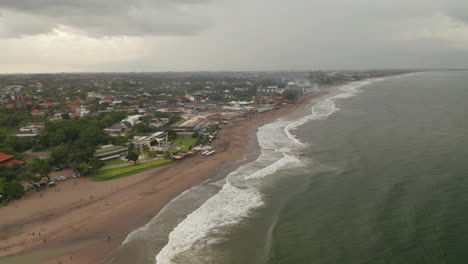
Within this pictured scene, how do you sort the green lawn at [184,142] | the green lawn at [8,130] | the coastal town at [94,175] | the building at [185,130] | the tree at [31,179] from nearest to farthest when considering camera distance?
the coastal town at [94,175], the tree at [31,179], the green lawn at [184,142], the building at [185,130], the green lawn at [8,130]

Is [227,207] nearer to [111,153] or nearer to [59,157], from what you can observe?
[111,153]

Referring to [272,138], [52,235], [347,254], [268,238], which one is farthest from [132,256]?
[272,138]

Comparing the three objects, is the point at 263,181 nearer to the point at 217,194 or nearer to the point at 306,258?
the point at 217,194

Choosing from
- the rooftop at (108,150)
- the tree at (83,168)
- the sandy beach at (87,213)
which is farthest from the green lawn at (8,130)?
the sandy beach at (87,213)

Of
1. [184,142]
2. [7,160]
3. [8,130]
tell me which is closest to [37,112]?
[8,130]

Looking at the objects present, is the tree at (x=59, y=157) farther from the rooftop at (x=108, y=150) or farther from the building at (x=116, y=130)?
the building at (x=116, y=130)

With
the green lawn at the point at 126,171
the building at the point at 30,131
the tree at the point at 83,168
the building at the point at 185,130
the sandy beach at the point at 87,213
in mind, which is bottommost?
the sandy beach at the point at 87,213

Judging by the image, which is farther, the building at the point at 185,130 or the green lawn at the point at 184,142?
the building at the point at 185,130
